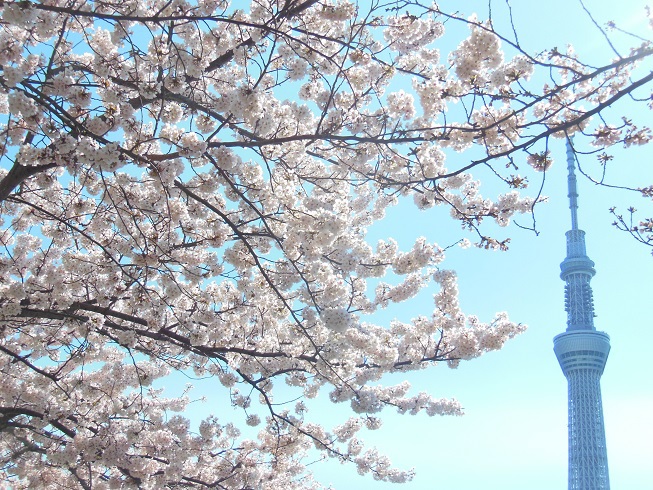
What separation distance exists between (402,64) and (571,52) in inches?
71.0

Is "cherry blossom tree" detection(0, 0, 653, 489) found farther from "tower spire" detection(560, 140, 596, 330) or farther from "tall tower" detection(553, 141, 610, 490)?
"tower spire" detection(560, 140, 596, 330)

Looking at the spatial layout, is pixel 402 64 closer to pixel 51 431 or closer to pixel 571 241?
pixel 51 431

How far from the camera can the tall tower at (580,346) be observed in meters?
64.9

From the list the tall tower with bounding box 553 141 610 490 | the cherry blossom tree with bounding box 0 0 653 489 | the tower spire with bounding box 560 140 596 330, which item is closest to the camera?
the cherry blossom tree with bounding box 0 0 653 489

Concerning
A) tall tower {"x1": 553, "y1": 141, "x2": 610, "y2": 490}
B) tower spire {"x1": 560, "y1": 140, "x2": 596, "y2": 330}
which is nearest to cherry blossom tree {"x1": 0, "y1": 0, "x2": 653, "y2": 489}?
tall tower {"x1": 553, "y1": 141, "x2": 610, "y2": 490}

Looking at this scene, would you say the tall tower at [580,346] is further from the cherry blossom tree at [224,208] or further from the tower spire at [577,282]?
the cherry blossom tree at [224,208]

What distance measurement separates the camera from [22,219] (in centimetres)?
714

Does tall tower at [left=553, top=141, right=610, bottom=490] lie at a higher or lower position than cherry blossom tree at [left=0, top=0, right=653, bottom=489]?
higher

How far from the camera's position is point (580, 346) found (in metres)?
70.4

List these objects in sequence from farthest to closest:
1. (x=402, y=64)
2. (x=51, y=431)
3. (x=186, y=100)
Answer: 1. (x=51, y=431)
2. (x=402, y=64)
3. (x=186, y=100)

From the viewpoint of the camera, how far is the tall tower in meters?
64.9

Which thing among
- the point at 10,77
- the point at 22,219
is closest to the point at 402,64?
the point at 10,77

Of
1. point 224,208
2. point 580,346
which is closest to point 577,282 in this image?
point 580,346

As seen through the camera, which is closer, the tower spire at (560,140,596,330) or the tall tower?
the tall tower
